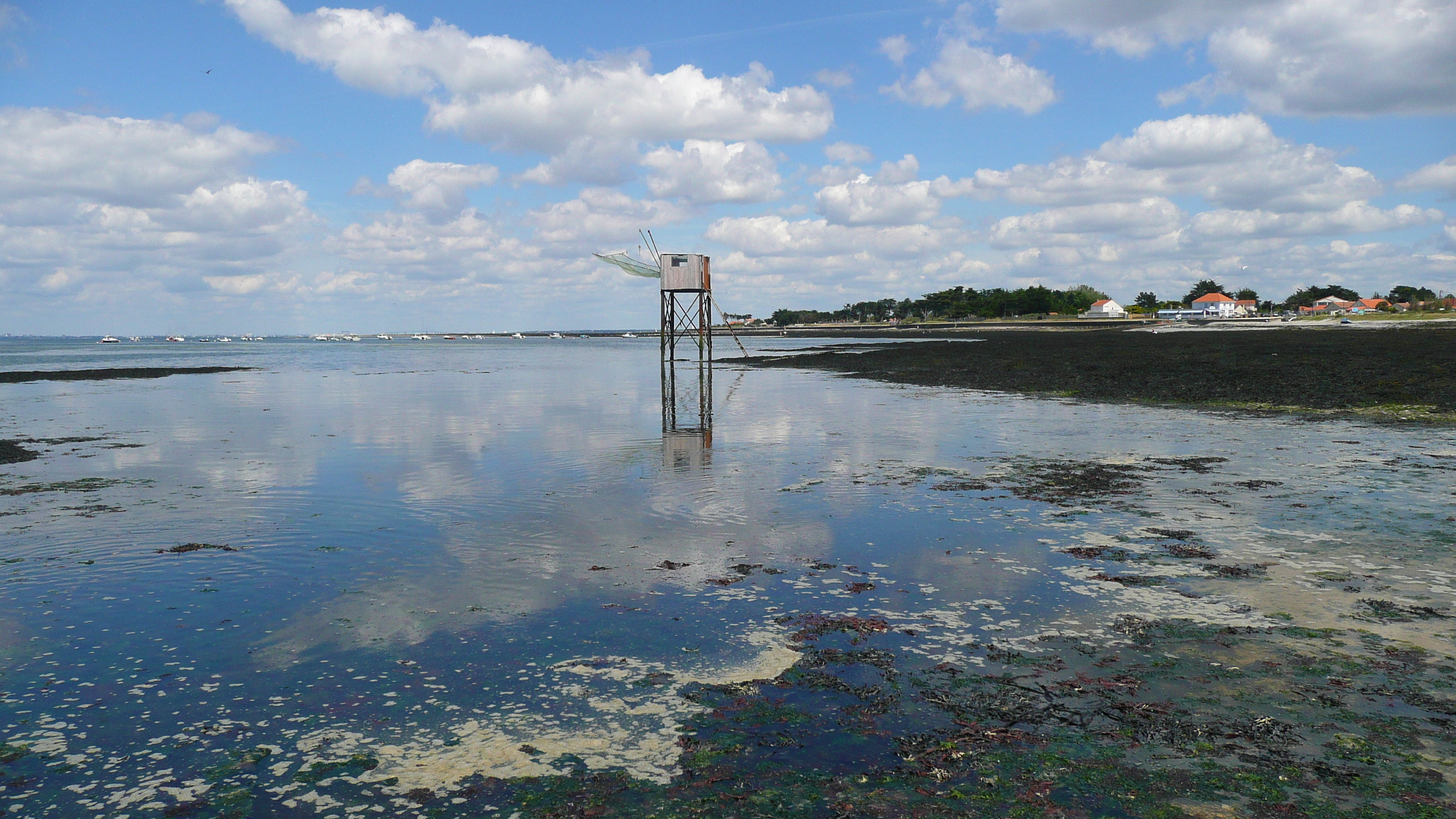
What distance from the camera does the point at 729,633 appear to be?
8.34 metres

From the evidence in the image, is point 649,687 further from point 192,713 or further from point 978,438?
point 978,438

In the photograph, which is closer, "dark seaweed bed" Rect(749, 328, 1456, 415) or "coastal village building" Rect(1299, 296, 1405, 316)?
"dark seaweed bed" Rect(749, 328, 1456, 415)

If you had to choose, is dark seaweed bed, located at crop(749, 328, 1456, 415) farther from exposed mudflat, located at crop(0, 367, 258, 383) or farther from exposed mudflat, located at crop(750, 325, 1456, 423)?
exposed mudflat, located at crop(0, 367, 258, 383)

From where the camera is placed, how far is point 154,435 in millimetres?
25203

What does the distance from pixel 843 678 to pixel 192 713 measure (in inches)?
209

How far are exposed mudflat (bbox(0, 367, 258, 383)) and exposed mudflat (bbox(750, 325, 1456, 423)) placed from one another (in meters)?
44.2

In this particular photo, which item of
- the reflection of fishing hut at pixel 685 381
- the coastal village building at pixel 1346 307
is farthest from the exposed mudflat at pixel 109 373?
the coastal village building at pixel 1346 307

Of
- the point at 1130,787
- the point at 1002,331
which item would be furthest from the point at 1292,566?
the point at 1002,331

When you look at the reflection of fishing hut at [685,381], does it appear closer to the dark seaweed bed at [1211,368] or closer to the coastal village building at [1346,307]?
the dark seaweed bed at [1211,368]

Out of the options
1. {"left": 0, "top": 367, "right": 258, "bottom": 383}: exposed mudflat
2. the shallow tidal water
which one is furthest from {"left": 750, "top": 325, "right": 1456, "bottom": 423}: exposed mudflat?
{"left": 0, "top": 367, "right": 258, "bottom": 383}: exposed mudflat

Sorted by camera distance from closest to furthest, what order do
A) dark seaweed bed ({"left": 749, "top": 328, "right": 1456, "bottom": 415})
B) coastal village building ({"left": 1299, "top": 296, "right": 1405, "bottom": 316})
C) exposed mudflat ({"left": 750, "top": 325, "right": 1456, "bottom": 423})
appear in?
exposed mudflat ({"left": 750, "top": 325, "right": 1456, "bottom": 423}), dark seaweed bed ({"left": 749, "top": 328, "right": 1456, "bottom": 415}), coastal village building ({"left": 1299, "top": 296, "right": 1405, "bottom": 316})

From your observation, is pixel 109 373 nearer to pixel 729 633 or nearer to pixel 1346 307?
pixel 729 633

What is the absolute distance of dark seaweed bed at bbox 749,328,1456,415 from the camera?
30625mm

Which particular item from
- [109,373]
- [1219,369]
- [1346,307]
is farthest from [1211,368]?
[1346,307]
